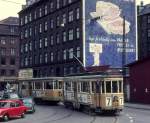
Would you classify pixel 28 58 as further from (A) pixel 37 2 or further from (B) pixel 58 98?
(B) pixel 58 98

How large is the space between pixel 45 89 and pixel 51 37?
3578cm

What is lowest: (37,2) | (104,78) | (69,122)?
(69,122)

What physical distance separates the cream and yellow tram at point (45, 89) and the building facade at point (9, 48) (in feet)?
245

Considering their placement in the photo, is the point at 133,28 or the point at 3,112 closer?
the point at 3,112

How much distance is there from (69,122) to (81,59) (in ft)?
138

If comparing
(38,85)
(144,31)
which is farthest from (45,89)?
(144,31)

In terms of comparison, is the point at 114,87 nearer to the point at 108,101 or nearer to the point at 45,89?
the point at 108,101

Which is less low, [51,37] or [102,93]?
[51,37]

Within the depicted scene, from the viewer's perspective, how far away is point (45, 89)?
52875mm

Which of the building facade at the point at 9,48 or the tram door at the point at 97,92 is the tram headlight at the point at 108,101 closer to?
the tram door at the point at 97,92

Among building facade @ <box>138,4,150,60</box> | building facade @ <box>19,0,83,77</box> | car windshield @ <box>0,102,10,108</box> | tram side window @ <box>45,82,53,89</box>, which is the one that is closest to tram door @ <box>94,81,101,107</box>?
car windshield @ <box>0,102,10,108</box>

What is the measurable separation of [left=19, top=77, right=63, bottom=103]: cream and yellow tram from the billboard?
658 inches

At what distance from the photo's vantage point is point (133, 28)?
7819 cm

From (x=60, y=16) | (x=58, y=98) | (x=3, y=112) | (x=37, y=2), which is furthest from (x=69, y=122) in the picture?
(x=37, y=2)
